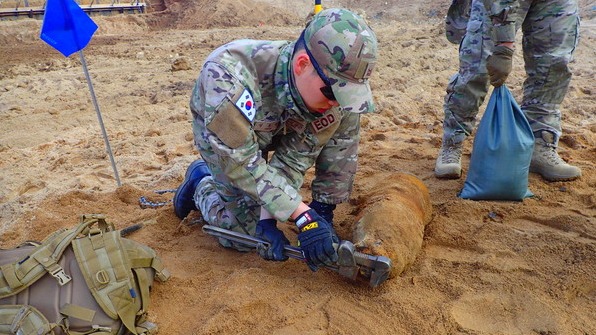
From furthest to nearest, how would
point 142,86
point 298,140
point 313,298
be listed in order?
point 142,86 → point 298,140 → point 313,298

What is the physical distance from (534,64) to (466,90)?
0.43 metres

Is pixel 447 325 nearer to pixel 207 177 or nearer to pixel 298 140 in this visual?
pixel 298 140

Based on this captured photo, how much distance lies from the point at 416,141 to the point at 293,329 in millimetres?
2556

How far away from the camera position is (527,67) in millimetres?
3102

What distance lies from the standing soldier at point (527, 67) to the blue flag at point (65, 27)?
2.35 metres

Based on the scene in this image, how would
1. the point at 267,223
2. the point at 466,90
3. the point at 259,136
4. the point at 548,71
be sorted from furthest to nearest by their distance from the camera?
the point at 466,90
the point at 548,71
the point at 259,136
the point at 267,223

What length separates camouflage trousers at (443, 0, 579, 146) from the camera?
288 centimetres

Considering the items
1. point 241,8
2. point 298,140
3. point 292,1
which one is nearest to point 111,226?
A: point 298,140

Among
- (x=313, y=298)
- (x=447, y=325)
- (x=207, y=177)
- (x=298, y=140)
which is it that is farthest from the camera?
(x=207, y=177)

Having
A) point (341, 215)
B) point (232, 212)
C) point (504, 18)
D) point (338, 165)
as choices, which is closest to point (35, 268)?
point (232, 212)

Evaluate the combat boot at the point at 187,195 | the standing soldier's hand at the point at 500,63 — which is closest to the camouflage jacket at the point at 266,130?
the combat boot at the point at 187,195

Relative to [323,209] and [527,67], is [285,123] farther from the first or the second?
[527,67]

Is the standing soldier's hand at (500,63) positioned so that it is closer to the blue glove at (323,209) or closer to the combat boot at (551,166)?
the combat boot at (551,166)

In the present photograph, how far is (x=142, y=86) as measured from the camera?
20.5 ft
